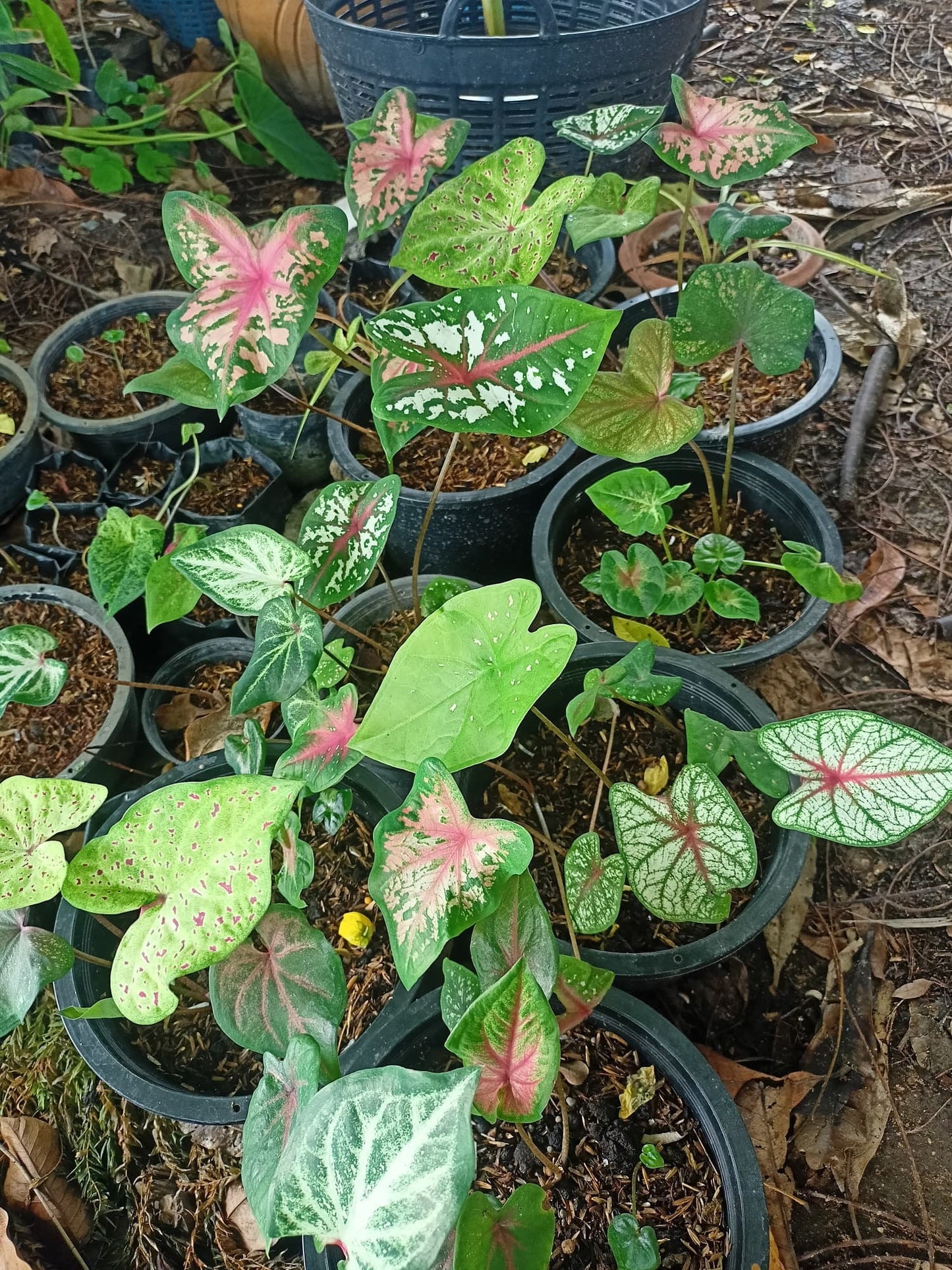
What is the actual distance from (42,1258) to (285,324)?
1224 millimetres

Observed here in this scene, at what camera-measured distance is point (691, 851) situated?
868 millimetres

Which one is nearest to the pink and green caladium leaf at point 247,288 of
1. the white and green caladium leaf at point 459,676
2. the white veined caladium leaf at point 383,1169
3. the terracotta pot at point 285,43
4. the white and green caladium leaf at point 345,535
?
the white and green caladium leaf at point 345,535

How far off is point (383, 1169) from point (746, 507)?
1201 mm

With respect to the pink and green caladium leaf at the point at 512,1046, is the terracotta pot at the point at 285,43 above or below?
above

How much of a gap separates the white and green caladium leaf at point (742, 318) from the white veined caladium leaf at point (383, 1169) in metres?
0.95

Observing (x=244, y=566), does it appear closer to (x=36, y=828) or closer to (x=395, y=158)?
(x=36, y=828)

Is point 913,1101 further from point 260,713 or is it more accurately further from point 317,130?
point 317,130

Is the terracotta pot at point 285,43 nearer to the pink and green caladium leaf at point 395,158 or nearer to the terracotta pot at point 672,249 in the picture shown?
the terracotta pot at point 672,249

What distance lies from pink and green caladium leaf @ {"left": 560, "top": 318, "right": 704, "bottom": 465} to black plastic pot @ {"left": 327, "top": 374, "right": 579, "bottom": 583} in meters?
0.31

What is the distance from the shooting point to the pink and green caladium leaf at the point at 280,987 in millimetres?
812

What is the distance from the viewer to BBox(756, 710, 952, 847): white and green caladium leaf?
0.76 metres

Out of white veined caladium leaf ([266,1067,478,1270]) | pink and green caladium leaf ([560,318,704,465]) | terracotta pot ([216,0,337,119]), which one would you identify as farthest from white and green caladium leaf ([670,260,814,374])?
terracotta pot ([216,0,337,119])

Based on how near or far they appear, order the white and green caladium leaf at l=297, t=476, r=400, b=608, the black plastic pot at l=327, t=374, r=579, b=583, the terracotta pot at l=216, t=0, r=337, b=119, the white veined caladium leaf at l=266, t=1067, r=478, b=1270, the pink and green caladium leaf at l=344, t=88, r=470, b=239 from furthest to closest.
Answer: the terracotta pot at l=216, t=0, r=337, b=119 → the black plastic pot at l=327, t=374, r=579, b=583 → the pink and green caladium leaf at l=344, t=88, r=470, b=239 → the white and green caladium leaf at l=297, t=476, r=400, b=608 → the white veined caladium leaf at l=266, t=1067, r=478, b=1270

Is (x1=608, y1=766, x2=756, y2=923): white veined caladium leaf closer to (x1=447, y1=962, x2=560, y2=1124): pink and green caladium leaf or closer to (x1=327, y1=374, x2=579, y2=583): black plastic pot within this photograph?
(x1=447, y1=962, x2=560, y2=1124): pink and green caladium leaf
